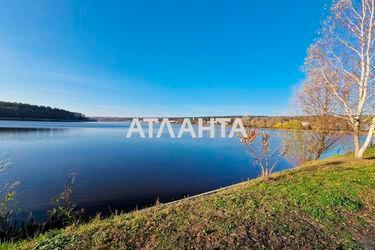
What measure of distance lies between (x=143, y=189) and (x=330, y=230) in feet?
34.2

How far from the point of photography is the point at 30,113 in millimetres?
121312

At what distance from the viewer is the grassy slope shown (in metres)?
4.85

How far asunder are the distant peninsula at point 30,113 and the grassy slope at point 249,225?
125637 millimetres

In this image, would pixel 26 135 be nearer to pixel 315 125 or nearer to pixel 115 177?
pixel 115 177

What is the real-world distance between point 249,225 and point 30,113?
13770cm

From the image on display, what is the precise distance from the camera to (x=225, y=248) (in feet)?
15.0

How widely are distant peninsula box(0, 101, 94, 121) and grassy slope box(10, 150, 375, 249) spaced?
125637 mm

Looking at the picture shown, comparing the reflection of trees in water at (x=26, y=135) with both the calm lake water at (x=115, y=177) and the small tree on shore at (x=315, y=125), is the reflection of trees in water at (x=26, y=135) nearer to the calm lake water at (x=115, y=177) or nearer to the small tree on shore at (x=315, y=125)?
the calm lake water at (x=115, y=177)

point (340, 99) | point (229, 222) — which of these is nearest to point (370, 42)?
point (340, 99)

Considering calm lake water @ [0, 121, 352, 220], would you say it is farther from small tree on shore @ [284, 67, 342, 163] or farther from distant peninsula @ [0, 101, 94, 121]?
distant peninsula @ [0, 101, 94, 121]

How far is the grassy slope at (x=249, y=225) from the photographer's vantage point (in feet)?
15.9
